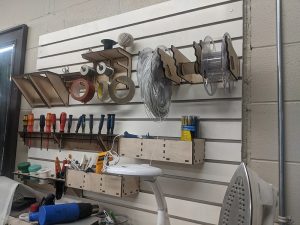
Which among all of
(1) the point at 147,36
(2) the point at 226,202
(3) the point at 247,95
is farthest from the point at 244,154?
(1) the point at 147,36

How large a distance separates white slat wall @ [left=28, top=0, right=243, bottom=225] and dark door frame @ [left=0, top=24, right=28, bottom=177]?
2.65ft

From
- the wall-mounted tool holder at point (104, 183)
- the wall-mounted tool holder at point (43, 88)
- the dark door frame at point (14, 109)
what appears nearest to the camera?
the wall-mounted tool holder at point (104, 183)

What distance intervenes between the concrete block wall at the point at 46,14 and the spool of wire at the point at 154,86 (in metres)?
0.58

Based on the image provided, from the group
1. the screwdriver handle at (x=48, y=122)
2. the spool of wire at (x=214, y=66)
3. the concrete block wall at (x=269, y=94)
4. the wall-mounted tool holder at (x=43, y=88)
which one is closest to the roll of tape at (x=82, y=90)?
the wall-mounted tool holder at (x=43, y=88)

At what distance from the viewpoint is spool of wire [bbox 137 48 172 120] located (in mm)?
1254

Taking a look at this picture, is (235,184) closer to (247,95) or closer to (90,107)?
(247,95)

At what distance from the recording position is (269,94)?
1.24 m

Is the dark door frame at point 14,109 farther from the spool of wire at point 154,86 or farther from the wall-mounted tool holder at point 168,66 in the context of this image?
the wall-mounted tool holder at point 168,66

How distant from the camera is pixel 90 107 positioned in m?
1.82

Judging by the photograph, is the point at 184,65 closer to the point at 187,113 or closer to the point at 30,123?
the point at 187,113

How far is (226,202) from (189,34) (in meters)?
0.95

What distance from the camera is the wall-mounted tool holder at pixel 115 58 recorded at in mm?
A: 1633

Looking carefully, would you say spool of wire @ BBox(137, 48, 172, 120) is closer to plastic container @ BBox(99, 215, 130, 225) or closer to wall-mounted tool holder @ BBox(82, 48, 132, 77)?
wall-mounted tool holder @ BBox(82, 48, 132, 77)

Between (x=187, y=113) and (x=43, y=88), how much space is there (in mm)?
1182
